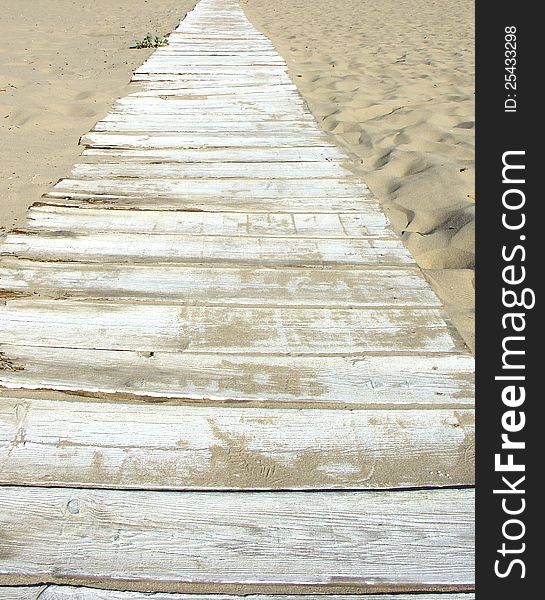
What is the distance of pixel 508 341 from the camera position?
66.3 inches

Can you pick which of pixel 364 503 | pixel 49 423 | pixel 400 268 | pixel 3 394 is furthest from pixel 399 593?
pixel 400 268

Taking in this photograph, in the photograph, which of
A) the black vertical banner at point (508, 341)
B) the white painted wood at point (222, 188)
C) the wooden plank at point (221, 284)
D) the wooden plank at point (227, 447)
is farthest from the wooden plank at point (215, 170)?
the wooden plank at point (227, 447)

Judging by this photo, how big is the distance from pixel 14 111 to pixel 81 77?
1500 millimetres

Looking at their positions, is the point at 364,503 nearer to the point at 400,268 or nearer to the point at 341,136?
the point at 400,268

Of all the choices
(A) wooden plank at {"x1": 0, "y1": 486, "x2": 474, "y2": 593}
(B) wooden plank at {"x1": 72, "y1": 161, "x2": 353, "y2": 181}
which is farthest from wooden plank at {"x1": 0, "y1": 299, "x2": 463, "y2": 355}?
(B) wooden plank at {"x1": 72, "y1": 161, "x2": 353, "y2": 181}

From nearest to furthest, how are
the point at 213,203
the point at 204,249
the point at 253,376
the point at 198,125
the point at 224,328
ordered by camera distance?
the point at 253,376 < the point at 224,328 < the point at 204,249 < the point at 213,203 < the point at 198,125

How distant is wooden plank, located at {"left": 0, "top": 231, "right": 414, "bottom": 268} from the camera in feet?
7.55

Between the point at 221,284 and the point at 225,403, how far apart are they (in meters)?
0.64

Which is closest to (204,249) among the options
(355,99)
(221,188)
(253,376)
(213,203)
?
(213,203)

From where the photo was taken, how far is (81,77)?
5715 mm

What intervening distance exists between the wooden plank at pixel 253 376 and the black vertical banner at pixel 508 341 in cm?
11

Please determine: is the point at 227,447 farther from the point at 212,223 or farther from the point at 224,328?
the point at 212,223

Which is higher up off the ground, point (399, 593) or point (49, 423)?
point (49, 423)

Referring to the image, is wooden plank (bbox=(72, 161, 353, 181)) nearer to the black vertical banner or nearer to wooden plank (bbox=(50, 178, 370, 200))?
wooden plank (bbox=(50, 178, 370, 200))
